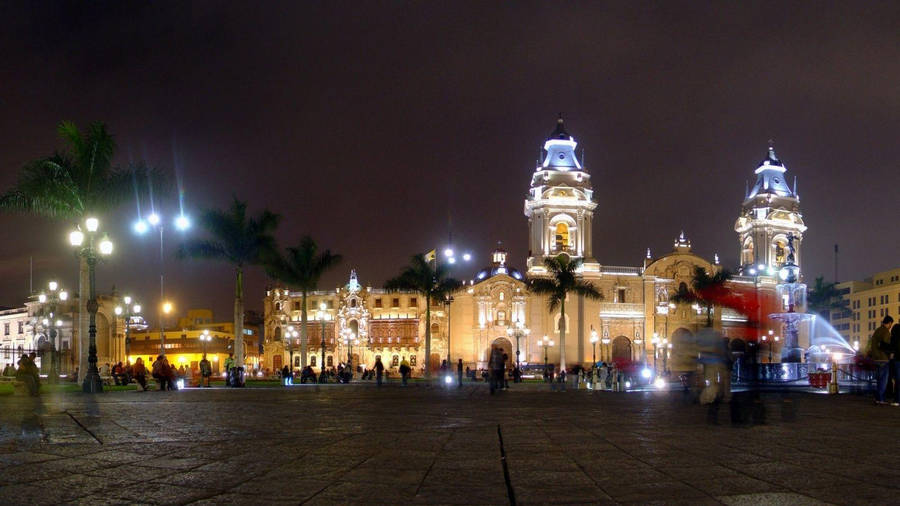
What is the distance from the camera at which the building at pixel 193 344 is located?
323 ft

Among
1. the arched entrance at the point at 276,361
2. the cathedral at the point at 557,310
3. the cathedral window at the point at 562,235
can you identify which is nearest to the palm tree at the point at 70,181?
the cathedral at the point at 557,310

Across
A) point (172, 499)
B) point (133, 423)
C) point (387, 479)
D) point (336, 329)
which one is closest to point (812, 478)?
point (387, 479)

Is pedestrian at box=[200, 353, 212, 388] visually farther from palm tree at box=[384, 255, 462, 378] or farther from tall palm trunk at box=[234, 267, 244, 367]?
palm tree at box=[384, 255, 462, 378]

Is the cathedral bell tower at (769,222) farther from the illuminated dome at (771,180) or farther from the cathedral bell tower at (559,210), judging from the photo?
the cathedral bell tower at (559,210)

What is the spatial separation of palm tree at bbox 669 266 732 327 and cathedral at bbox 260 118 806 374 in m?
2.64

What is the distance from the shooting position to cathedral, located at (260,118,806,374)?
278ft

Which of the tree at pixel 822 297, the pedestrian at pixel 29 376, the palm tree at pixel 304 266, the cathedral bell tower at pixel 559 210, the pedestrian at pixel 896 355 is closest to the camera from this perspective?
the pedestrian at pixel 896 355

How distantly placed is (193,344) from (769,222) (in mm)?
64573

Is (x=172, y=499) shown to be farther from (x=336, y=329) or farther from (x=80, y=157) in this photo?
(x=336, y=329)

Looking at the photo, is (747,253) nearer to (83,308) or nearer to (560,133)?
(560,133)

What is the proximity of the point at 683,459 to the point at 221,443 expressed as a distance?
4.95 meters

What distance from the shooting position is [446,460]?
862cm

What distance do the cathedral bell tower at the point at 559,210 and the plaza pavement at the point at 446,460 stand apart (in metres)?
71.0

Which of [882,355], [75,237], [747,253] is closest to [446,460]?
[882,355]
